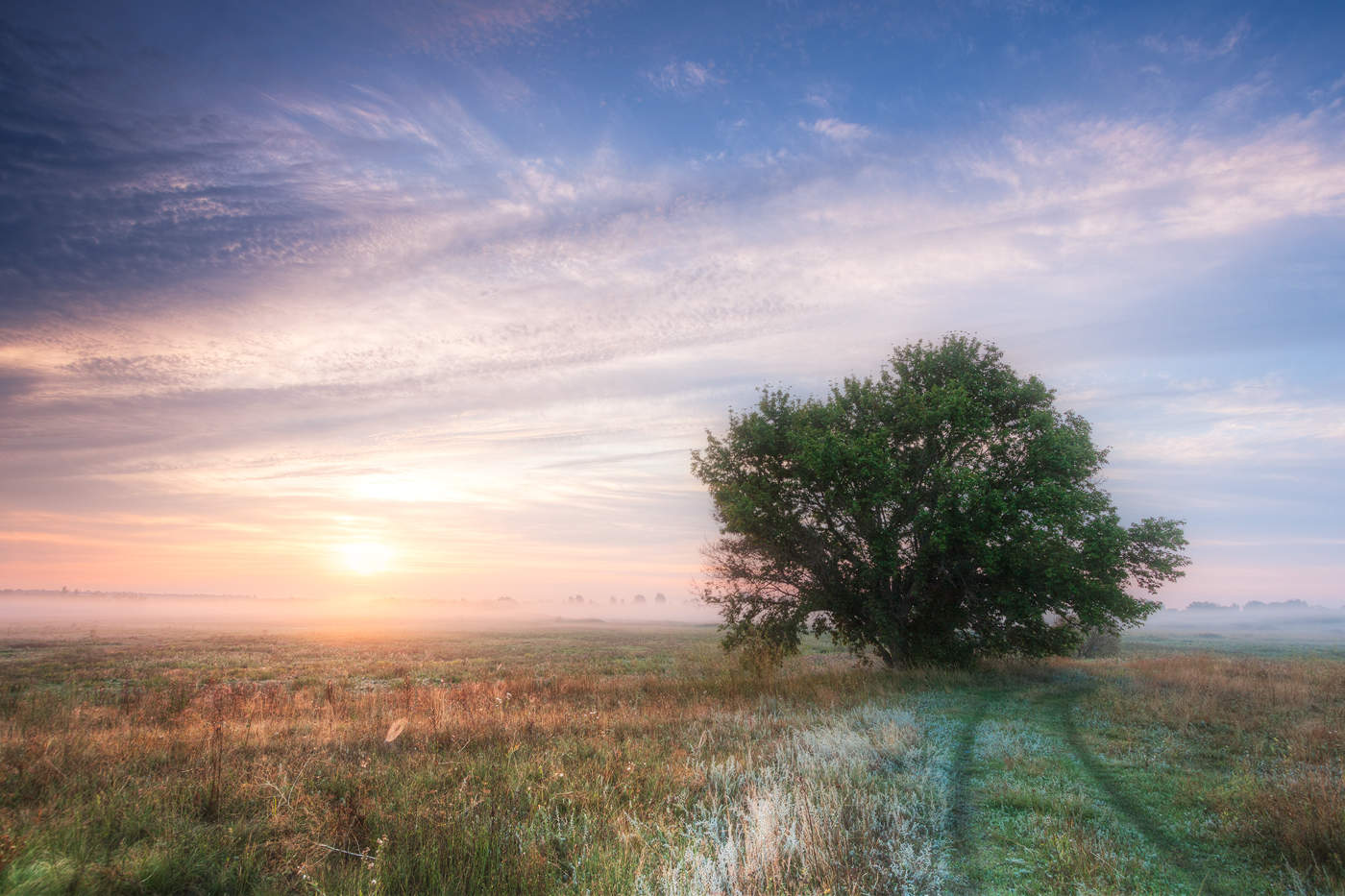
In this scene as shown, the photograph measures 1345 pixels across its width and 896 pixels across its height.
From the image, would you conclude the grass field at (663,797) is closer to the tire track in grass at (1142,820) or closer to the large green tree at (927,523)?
the tire track in grass at (1142,820)

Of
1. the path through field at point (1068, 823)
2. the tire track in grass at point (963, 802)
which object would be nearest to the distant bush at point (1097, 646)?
the tire track in grass at point (963, 802)

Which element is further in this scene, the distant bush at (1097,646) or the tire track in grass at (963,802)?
the distant bush at (1097,646)

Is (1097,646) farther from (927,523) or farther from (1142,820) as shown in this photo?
(1142,820)

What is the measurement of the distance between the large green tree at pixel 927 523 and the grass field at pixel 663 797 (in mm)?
6458

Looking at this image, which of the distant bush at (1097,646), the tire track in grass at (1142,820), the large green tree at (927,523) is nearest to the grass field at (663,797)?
the tire track in grass at (1142,820)

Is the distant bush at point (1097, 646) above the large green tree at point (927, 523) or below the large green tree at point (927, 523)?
below

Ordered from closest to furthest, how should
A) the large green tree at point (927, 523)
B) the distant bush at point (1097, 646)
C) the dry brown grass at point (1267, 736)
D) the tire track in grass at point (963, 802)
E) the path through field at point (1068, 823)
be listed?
the path through field at point (1068, 823) < the tire track in grass at point (963, 802) < the dry brown grass at point (1267, 736) < the large green tree at point (927, 523) < the distant bush at point (1097, 646)

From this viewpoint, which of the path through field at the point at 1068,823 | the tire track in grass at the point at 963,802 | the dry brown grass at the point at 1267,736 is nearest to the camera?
the path through field at the point at 1068,823

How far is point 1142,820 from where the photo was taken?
7758 mm

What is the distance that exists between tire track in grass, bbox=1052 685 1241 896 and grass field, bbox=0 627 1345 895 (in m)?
0.04

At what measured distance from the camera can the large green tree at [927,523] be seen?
21.7 meters

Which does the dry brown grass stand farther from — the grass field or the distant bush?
the distant bush

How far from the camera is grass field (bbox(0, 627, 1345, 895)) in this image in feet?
19.1

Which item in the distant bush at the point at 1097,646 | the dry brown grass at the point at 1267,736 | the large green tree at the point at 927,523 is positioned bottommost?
the distant bush at the point at 1097,646
